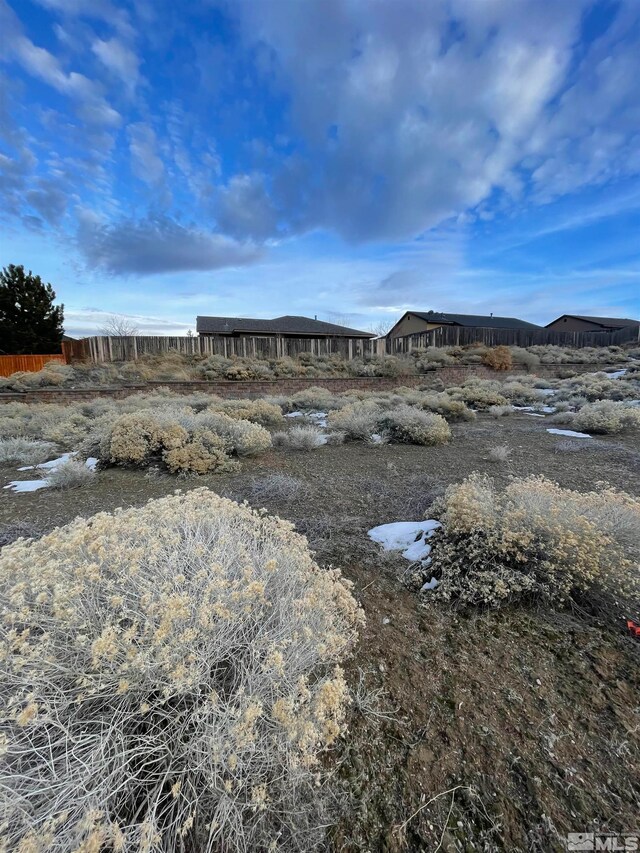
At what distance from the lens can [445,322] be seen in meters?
31.1

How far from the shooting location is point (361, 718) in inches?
60.2

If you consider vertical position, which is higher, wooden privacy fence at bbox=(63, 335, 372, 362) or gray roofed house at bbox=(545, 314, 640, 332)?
gray roofed house at bbox=(545, 314, 640, 332)

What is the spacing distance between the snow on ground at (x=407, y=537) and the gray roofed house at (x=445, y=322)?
2925 cm

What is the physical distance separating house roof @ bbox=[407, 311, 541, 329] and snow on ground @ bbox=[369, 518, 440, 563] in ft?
101

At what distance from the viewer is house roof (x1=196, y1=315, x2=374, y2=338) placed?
81.8ft

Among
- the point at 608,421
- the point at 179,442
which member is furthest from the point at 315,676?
the point at 608,421

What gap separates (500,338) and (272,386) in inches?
631

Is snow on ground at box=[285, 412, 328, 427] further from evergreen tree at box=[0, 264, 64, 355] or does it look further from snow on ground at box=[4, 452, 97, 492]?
evergreen tree at box=[0, 264, 64, 355]

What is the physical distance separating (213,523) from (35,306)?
27065mm

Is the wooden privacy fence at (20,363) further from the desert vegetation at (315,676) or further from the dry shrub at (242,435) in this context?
the desert vegetation at (315,676)

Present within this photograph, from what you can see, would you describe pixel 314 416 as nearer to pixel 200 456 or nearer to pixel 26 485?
pixel 200 456

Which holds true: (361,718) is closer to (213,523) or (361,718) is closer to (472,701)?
(472,701)

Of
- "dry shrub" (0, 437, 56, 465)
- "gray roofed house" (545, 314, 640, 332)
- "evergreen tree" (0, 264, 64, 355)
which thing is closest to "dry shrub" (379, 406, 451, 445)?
"dry shrub" (0, 437, 56, 465)

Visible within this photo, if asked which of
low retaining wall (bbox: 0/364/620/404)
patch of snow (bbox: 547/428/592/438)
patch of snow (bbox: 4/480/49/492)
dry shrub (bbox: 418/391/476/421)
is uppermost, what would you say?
low retaining wall (bbox: 0/364/620/404)
